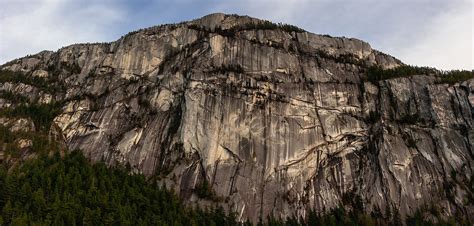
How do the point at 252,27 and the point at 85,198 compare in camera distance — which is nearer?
the point at 85,198

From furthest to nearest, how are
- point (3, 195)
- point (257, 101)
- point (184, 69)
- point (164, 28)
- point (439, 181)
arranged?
point (164, 28) → point (184, 69) → point (257, 101) → point (439, 181) → point (3, 195)

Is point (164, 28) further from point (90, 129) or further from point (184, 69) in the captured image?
point (90, 129)

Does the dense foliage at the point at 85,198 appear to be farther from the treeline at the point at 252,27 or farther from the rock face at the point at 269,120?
the treeline at the point at 252,27

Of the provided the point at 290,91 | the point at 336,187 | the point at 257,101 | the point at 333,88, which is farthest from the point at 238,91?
the point at 336,187

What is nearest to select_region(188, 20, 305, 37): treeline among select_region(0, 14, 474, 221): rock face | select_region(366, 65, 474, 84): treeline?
select_region(0, 14, 474, 221): rock face

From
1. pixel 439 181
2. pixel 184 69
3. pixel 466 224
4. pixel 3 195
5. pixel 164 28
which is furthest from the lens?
pixel 164 28

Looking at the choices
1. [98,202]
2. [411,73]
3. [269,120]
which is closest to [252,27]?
[269,120]

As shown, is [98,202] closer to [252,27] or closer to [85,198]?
[85,198]
